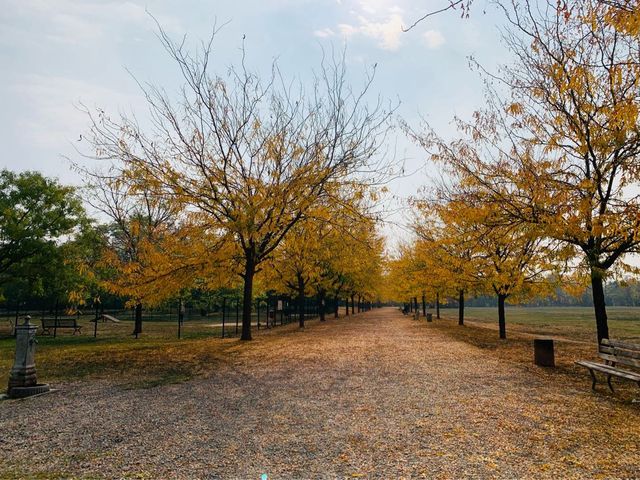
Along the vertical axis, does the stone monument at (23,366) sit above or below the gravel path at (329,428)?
above

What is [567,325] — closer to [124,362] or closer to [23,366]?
[124,362]

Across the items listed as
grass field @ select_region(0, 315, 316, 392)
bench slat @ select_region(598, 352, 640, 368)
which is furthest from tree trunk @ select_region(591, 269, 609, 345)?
grass field @ select_region(0, 315, 316, 392)

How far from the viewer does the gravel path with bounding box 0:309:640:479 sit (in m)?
4.41

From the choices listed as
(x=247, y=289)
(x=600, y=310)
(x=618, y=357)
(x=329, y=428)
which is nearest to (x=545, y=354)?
(x=600, y=310)

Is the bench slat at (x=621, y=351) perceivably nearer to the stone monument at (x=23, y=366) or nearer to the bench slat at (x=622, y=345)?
the bench slat at (x=622, y=345)

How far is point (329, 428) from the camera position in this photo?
569cm

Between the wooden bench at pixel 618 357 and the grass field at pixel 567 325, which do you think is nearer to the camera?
the wooden bench at pixel 618 357

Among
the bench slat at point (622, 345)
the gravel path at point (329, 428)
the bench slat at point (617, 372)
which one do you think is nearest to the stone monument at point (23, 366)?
the gravel path at point (329, 428)

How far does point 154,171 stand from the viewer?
14.0m

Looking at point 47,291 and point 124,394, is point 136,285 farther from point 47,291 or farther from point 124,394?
point 47,291

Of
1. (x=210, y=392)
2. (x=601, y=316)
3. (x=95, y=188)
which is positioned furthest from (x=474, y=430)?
(x=95, y=188)

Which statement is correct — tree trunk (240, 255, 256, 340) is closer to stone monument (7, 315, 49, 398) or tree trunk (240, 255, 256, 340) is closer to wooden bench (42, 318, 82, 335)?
stone monument (7, 315, 49, 398)

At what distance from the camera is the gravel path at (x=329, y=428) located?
14.5 feet

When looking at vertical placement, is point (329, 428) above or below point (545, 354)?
below
